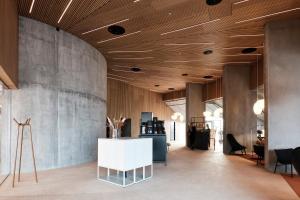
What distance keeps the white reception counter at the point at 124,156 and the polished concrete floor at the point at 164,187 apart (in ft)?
1.11

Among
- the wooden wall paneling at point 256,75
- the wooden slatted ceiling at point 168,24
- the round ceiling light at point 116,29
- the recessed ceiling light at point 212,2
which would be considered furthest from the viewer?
the wooden wall paneling at point 256,75

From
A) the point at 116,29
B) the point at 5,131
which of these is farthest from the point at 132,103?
the point at 5,131

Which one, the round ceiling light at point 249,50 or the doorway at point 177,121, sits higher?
the round ceiling light at point 249,50

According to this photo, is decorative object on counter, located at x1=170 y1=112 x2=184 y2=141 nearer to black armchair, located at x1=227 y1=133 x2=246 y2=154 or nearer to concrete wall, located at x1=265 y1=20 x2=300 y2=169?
black armchair, located at x1=227 y1=133 x2=246 y2=154

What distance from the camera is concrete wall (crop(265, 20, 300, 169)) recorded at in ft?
22.9

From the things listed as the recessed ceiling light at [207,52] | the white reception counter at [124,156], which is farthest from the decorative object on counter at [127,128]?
the white reception counter at [124,156]

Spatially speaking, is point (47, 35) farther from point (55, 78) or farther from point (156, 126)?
point (156, 126)

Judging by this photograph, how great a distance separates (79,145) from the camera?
816 cm

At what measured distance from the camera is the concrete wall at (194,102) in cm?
1582

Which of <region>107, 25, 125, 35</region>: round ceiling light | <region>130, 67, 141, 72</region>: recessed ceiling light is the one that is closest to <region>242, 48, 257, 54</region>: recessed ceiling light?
<region>107, 25, 125, 35</region>: round ceiling light

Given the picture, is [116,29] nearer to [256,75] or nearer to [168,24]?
[168,24]

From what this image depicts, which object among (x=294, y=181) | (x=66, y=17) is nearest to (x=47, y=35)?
(x=66, y=17)

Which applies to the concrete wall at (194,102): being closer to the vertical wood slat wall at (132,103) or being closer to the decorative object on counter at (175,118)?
the vertical wood slat wall at (132,103)

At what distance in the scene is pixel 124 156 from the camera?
5.21m
